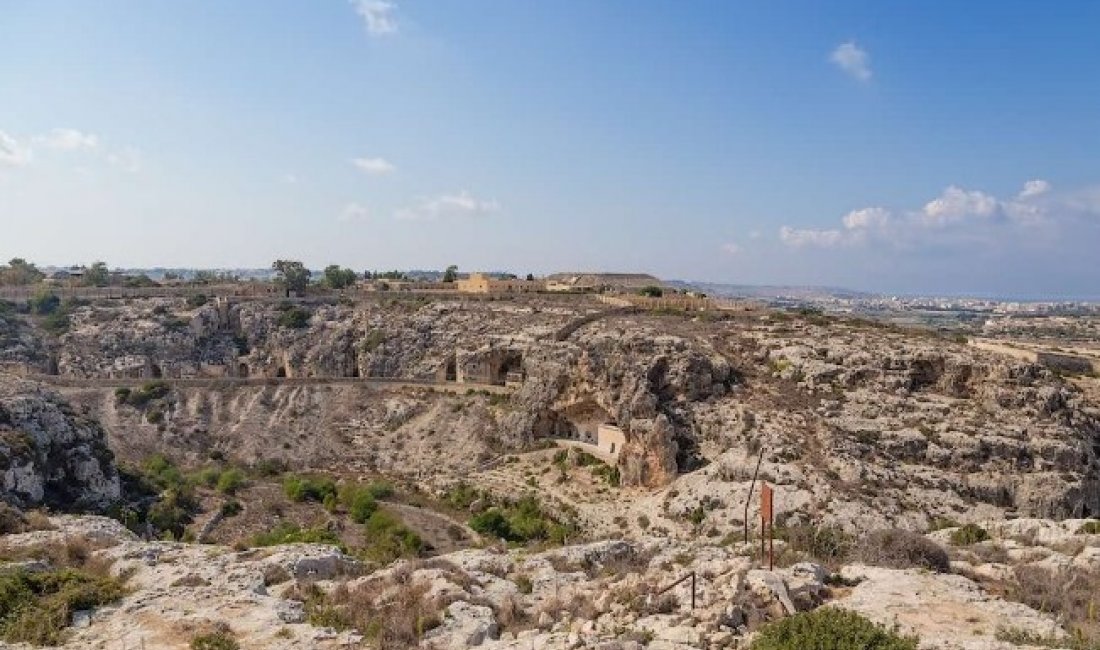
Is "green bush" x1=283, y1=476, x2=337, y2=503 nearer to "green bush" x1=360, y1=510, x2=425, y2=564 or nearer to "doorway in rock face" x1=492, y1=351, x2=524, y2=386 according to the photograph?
"green bush" x1=360, y1=510, x2=425, y2=564

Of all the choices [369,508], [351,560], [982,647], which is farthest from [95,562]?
[982,647]

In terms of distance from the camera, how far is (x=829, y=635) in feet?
36.2

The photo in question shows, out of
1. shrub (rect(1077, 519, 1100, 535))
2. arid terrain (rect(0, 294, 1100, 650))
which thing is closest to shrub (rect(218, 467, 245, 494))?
arid terrain (rect(0, 294, 1100, 650))

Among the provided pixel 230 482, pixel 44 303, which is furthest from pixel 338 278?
pixel 230 482

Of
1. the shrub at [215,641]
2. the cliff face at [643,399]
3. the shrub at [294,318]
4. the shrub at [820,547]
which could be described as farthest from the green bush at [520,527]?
the shrub at [294,318]

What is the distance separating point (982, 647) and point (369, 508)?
2508 centimetres

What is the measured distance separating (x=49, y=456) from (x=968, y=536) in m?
29.5

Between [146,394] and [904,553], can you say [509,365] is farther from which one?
[904,553]

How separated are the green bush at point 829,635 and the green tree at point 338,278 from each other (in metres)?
74.1

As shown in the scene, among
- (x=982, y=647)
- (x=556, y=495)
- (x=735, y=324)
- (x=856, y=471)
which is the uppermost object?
(x=735, y=324)

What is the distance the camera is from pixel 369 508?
3177cm

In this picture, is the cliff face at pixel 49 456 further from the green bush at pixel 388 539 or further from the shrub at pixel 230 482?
the green bush at pixel 388 539

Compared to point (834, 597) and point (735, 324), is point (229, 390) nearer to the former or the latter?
point (735, 324)

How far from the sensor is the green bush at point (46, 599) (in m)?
13.6
